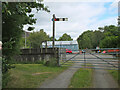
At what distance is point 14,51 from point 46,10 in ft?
7.97

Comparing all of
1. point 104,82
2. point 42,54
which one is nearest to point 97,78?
point 104,82

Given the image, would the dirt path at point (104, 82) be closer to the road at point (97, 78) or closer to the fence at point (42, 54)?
the road at point (97, 78)

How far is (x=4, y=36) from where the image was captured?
5180mm

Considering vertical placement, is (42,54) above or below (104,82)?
above

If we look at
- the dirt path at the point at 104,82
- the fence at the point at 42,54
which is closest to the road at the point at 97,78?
the dirt path at the point at 104,82

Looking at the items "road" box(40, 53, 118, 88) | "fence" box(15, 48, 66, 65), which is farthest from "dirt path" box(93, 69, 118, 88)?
"fence" box(15, 48, 66, 65)

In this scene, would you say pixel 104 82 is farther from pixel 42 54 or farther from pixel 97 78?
pixel 42 54

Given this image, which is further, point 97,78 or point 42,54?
point 42,54

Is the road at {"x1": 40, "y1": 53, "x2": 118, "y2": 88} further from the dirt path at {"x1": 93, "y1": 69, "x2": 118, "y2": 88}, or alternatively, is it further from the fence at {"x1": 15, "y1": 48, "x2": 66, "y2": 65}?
the fence at {"x1": 15, "y1": 48, "x2": 66, "y2": 65}

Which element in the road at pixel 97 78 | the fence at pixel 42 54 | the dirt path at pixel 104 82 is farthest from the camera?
the fence at pixel 42 54

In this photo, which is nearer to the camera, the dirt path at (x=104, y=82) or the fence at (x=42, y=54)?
the dirt path at (x=104, y=82)

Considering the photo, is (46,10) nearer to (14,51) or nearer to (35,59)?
(14,51)

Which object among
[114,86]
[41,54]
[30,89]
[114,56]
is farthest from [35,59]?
[114,86]

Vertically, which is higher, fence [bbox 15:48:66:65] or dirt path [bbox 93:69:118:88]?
fence [bbox 15:48:66:65]
